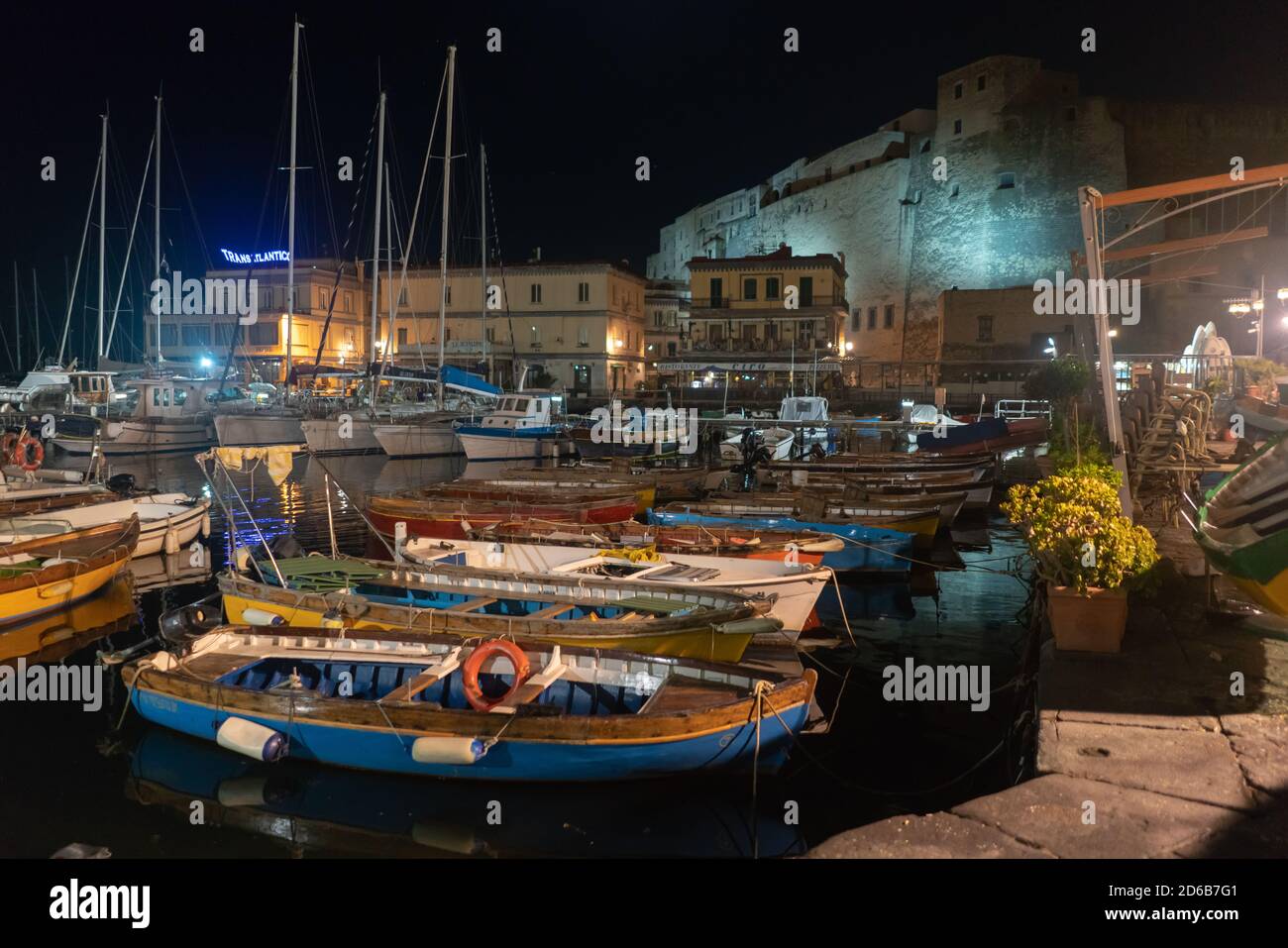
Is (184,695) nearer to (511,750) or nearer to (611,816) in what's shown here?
(511,750)

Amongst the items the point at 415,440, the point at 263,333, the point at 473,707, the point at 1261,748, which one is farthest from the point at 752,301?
the point at 1261,748

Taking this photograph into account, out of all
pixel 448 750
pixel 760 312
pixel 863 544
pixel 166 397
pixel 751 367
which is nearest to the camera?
pixel 448 750

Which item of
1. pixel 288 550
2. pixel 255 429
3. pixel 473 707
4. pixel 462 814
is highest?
pixel 255 429

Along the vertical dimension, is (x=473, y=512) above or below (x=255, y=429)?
below

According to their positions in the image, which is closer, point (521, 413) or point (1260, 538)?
point (1260, 538)

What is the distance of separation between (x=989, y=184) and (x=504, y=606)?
54719 mm

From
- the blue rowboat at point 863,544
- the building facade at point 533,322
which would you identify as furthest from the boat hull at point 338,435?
the blue rowboat at point 863,544

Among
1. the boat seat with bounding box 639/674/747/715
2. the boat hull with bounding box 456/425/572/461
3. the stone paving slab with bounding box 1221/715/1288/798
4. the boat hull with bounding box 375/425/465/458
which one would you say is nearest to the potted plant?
the stone paving slab with bounding box 1221/715/1288/798

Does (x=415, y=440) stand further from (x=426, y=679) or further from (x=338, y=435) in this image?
(x=426, y=679)

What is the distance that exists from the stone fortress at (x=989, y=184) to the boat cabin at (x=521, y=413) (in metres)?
25.8

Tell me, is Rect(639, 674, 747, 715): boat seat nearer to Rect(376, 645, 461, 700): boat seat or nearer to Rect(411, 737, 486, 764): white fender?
Rect(411, 737, 486, 764): white fender

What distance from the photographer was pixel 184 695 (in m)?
8.25

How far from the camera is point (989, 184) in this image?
56312 millimetres

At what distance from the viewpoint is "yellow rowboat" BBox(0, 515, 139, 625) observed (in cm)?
1238
